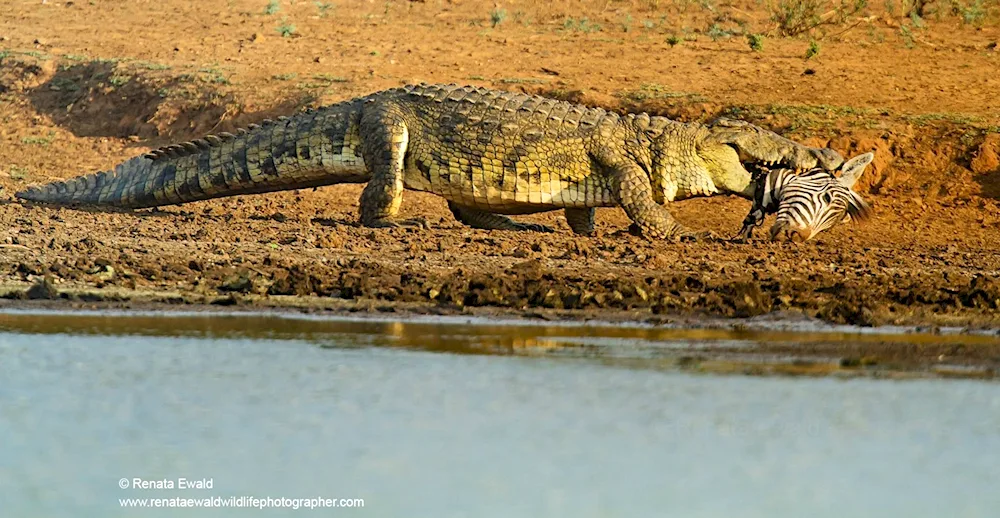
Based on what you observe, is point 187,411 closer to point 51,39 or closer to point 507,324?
point 507,324

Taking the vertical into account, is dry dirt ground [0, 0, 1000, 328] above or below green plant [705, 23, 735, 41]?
below

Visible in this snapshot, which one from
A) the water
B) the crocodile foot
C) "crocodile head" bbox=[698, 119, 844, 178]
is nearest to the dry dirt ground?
the crocodile foot

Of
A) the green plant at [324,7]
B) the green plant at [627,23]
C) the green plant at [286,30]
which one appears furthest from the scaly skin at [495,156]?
the green plant at [324,7]

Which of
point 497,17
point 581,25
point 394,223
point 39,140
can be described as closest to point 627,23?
point 581,25

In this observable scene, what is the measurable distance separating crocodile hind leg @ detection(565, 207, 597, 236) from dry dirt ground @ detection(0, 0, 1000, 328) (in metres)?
0.46

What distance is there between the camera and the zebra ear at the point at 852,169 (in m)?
11.6

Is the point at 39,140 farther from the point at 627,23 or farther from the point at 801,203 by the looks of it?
the point at 801,203

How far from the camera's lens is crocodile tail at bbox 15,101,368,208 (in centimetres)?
1141

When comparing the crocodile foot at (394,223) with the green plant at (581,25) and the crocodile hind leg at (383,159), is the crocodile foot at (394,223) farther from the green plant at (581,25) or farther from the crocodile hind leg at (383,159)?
the green plant at (581,25)

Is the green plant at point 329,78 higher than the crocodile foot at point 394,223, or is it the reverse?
the green plant at point 329,78

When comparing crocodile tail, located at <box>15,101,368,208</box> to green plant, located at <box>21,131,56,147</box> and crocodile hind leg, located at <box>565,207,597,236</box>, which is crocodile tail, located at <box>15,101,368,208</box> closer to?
crocodile hind leg, located at <box>565,207,597,236</box>

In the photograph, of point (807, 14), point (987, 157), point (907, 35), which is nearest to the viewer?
point (987, 157)

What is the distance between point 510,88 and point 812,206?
477 centimetres

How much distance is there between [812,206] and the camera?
11.2 metres
